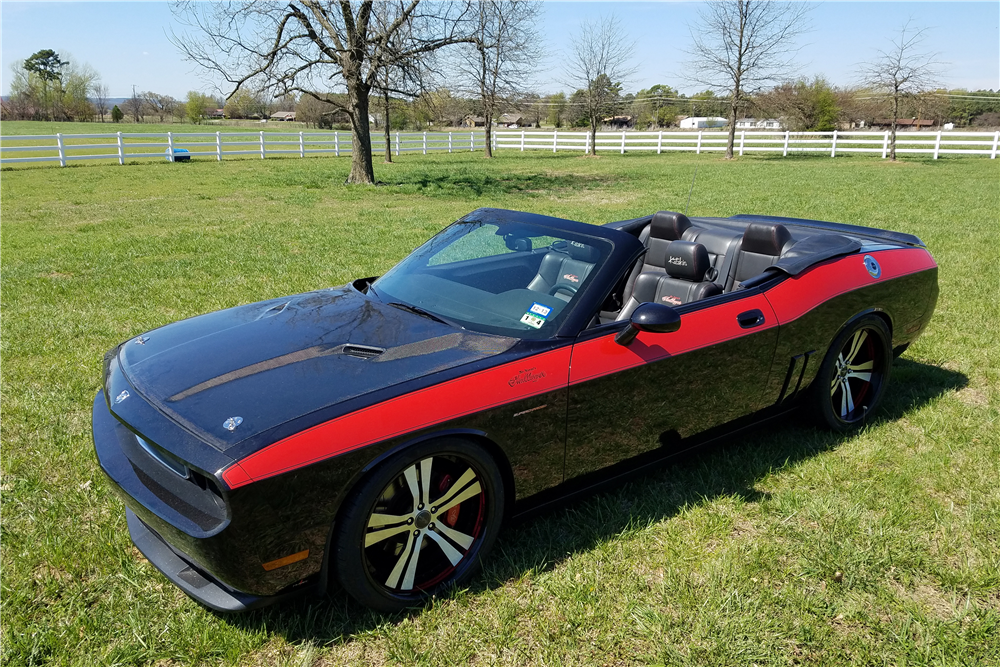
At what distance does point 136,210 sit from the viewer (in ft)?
44.5

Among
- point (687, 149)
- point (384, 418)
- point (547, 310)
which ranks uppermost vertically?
point (687, 149)

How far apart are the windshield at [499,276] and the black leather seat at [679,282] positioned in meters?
0.58

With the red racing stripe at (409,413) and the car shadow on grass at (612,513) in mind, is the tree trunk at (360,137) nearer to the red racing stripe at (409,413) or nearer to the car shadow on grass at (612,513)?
the car shadow on grass at (612,513)

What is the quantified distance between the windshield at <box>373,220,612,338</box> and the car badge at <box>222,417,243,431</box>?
43.7 inches

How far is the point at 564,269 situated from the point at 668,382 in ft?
2.41

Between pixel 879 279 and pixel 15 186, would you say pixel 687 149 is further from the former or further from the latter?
pixel 879 279

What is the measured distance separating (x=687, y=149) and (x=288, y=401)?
37.9 m

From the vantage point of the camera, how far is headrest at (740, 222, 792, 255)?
14.2 feet

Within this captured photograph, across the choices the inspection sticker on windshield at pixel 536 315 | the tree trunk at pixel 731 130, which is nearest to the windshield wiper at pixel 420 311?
the inspection sticker on windshield at pixel 536 315

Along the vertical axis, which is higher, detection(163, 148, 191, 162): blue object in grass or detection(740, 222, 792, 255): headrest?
detection(163, 148, 191, 162): blue object in grass

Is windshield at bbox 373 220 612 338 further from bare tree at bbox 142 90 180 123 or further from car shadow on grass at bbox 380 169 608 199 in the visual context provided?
bare tree at bbox 142 90 180 123

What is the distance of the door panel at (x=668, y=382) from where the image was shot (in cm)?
304

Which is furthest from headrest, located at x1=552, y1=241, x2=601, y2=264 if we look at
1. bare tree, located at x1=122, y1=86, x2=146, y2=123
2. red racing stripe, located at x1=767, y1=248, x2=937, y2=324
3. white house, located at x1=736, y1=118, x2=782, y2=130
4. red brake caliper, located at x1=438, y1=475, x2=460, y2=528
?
bare tree, located at x1=122, y1=86, x2=146, y2=123

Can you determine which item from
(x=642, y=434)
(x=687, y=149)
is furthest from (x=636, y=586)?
(x=687, y=149)
